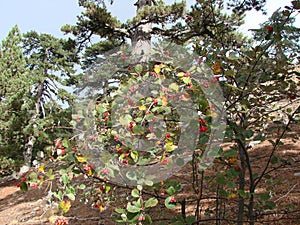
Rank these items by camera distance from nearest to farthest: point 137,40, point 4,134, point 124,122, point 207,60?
1. point 124,122
2. point 207,60
3. point 137,40
4. point 4,134

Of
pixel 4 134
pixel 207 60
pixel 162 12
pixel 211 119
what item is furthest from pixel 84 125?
pixel 4 134

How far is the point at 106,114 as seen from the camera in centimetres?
147

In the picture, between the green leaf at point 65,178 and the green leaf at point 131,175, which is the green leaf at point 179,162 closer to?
the green leaf at point 131,175

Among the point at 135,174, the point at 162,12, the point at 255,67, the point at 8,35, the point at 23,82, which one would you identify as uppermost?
the point at 8,35

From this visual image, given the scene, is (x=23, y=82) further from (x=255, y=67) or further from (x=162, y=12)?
(x=255, y=67)

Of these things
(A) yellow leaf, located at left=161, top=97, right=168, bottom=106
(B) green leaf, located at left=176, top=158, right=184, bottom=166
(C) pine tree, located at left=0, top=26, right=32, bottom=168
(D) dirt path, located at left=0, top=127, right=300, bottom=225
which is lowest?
(D) dirt path, located at left=0, top=127, right=300, bottom=225

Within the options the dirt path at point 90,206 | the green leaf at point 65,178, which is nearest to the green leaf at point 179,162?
the green leaf at point 65,178

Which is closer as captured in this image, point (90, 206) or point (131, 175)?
point (131, 175)

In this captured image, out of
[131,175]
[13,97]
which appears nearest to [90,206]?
[131,175]

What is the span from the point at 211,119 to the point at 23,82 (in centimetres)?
751

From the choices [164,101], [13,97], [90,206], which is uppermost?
[13,97]

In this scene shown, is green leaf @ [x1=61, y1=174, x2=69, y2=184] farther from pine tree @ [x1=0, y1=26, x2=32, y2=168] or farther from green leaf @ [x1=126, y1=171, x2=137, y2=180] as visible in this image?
pine tree @ [x1=0, y1=26, x2=32, y2=168]

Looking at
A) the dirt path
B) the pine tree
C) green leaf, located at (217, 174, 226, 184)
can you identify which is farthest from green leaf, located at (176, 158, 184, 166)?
the pine tree

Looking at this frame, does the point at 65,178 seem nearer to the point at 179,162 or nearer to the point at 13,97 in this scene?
the point at 179,162
